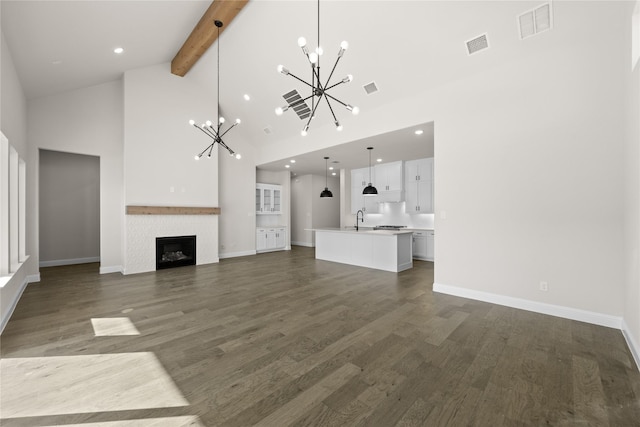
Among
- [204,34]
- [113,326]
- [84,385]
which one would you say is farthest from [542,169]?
[204,34]

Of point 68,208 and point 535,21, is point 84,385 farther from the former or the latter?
point 68,208

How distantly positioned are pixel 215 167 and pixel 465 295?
6.20 metres

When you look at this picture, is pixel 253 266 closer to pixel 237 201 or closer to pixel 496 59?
pixel 237 201

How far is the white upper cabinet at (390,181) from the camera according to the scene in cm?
796

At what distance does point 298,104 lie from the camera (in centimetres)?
575

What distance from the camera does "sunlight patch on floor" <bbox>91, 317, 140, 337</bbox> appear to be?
9.62 feet

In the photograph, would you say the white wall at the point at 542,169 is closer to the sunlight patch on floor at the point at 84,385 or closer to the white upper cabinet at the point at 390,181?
the white upper cabinet at the point at 390,181

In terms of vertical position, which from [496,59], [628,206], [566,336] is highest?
[496,59]

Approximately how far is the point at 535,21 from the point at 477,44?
1.99 feet

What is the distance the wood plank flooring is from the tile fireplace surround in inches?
73.8

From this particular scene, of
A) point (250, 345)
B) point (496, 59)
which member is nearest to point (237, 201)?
point (250, 345)

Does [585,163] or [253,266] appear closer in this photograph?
[585,163]

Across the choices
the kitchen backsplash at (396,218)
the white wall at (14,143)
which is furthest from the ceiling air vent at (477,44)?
the white wall at (14,143)

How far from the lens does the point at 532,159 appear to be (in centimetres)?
355
